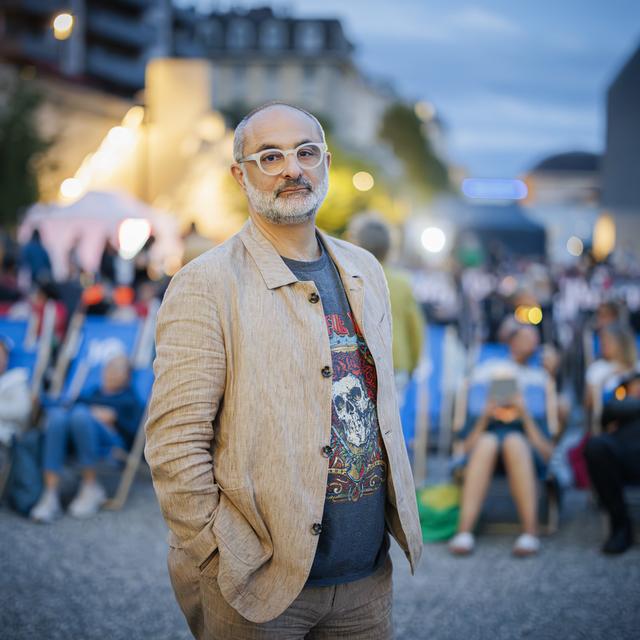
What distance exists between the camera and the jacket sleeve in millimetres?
2291

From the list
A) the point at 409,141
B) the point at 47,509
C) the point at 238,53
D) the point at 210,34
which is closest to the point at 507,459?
the point at 47,509

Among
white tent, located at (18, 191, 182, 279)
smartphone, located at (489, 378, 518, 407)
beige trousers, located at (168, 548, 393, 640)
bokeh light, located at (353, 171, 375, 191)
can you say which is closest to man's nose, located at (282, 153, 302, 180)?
beige trousers, located at (168, 548, 393, 640)

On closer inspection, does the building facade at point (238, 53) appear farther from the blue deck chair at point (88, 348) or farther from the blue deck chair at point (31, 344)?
the blue deck chair at point (88, 348)

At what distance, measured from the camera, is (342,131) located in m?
84.0

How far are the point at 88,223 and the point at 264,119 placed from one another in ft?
53.1

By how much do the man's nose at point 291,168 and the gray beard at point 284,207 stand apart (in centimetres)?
6

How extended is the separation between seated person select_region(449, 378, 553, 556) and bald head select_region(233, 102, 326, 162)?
3.73 meters

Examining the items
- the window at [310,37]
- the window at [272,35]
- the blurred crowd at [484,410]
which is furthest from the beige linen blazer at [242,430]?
the window at [272,35]

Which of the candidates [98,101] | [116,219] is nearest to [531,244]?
[98,101]

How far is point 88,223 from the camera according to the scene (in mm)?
18078

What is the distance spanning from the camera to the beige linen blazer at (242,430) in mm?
2299

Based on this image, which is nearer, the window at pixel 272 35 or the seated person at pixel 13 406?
the seated person at pixel 13 406

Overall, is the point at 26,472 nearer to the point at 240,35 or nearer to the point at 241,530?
the point at 241,530

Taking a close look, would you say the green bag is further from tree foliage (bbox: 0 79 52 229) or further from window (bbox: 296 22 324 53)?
window (bbox: 296 22 324 53)
